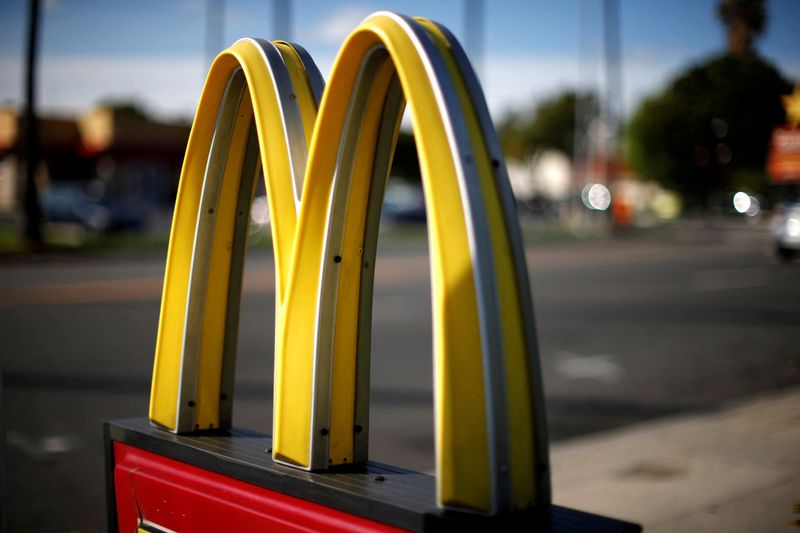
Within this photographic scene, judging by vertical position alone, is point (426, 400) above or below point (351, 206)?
below

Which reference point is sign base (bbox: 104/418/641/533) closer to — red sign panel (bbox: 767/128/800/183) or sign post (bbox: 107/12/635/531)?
sign post (bbox: 107/12/635/531)

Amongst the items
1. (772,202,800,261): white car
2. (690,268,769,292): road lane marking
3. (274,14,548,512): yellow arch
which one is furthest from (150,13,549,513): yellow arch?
(772,202,800,261): white car

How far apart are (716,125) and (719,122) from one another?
0.57ft

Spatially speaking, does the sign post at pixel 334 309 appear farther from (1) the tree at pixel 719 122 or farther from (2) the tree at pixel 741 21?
(2) the tree at pixel 741 21

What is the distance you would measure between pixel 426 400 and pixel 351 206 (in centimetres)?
509

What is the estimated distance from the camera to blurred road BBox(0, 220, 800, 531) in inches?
234

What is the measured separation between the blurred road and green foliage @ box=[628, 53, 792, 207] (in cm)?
195

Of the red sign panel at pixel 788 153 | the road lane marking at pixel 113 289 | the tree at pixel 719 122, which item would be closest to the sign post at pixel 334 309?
the red sign panel at pixel 788 153

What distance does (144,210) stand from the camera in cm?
3262

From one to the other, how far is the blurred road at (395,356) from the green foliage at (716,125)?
1949mm

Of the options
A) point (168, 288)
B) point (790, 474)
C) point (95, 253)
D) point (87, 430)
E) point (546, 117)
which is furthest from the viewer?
point (546, 117)

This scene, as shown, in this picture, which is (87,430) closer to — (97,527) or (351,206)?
(97,527)

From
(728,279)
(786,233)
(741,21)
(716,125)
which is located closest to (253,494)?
(716,125)

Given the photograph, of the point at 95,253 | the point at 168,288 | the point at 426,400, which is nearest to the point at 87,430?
the point at 426,400
